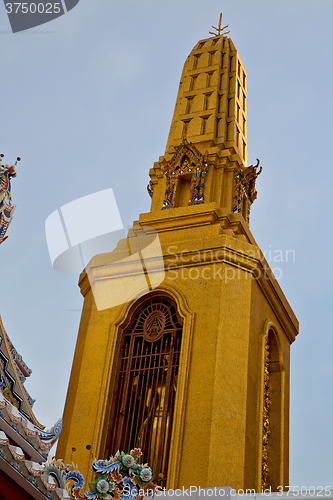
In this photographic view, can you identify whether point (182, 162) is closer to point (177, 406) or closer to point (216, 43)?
point (216, 43)

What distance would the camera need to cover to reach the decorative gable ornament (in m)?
16.5

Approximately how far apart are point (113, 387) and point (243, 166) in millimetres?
6471

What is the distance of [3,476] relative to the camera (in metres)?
8.77

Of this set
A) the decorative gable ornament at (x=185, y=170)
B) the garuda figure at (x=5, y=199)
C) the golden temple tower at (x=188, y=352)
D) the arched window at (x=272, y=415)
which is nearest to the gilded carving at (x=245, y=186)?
the golden temple tower at (x=188, y=352)

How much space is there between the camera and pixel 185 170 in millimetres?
17016

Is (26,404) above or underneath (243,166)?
underneath

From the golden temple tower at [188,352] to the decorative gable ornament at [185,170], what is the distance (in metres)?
0.05

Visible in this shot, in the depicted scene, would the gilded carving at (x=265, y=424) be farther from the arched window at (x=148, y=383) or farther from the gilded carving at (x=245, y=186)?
the gilded carving at (x=245, y=186)

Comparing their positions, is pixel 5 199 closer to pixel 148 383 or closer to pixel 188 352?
pixel 188 352

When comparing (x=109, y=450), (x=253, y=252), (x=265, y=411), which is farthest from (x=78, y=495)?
(x=253, y=252)

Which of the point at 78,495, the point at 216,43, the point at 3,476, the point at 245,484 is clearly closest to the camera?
the point at 3,476

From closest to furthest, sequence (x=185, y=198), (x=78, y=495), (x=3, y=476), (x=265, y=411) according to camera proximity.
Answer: (x=3, y=476), (x=78, y=495), (x=265, y=411), (x=185, y=198)

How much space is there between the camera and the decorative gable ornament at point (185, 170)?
1652 cm

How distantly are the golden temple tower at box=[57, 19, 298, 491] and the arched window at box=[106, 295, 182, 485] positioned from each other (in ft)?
0.07
